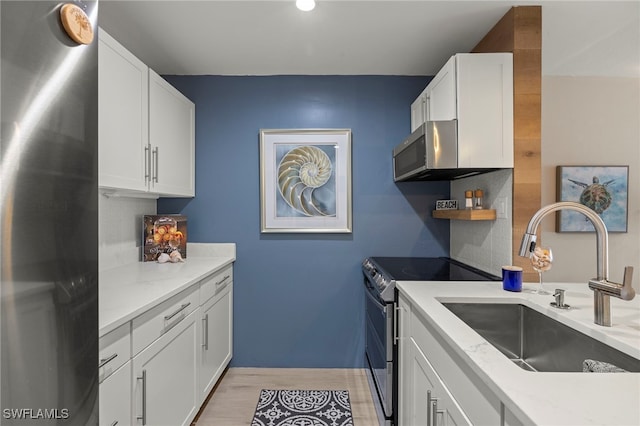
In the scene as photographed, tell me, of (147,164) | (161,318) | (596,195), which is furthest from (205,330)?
(596,195)

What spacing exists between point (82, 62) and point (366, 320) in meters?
2.37

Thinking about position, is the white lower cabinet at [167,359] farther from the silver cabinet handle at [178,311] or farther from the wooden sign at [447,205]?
the wooden sign at [447,205]

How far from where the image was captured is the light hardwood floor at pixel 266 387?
2.03 m

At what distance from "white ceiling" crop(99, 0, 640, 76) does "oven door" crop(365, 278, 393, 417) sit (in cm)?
164

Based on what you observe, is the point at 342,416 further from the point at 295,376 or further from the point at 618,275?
the point at 618,275

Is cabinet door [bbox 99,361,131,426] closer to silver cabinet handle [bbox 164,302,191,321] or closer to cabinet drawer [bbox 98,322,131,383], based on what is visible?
cabinet drawer [bbox 98,322,131,383]

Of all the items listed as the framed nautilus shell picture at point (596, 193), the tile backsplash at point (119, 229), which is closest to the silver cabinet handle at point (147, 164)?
the tile backsplash at point (119, 229)

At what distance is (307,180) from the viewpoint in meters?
2.60

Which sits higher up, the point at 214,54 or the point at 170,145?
the point at 214,54

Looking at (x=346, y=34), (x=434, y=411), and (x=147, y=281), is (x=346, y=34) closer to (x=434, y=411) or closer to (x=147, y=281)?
(x=147, y=281)

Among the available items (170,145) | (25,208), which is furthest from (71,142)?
(170,145)

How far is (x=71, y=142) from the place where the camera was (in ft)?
2.26

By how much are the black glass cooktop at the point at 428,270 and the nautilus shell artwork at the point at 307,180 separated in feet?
2.04

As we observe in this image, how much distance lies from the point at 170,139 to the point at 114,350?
1.52m
